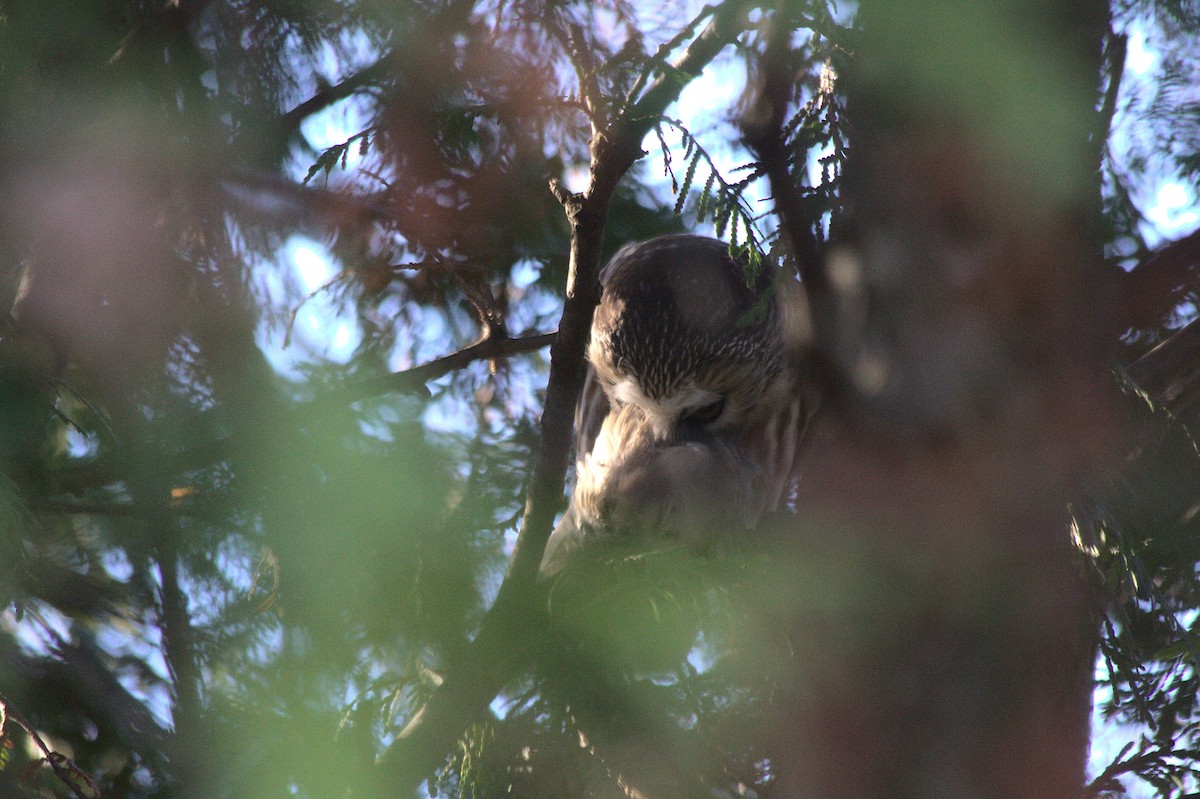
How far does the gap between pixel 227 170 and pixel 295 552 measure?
0.95 metres

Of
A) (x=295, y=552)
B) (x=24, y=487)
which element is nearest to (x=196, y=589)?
(x=295, y=552)

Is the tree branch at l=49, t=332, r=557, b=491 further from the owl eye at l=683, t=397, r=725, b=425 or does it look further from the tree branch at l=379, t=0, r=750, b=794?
the owl eye at l=683, t=397, r=725, b=425

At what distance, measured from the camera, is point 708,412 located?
9.38 ft

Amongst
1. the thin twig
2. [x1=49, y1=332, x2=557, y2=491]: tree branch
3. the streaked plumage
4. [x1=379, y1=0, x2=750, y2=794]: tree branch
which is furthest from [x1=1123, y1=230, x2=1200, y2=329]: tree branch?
the thin twig

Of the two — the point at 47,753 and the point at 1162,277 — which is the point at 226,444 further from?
the point at 1162,277

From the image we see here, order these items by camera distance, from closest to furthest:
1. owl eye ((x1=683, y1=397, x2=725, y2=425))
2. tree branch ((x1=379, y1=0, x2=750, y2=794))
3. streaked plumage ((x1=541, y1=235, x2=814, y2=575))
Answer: tree branch ((x1=379, y1=0, x2=750, y2=794)) → streaked plumage ((x1=541, y1=235, x2=814, y2=575)) → owl eye ((x1=683, y1=397, x2=725, y2=425))

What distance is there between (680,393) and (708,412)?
0.21 metres

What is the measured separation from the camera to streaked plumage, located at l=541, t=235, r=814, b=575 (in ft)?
7.89

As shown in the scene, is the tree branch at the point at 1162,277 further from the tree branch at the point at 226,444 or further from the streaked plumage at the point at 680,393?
the tree branch at the point at 226,444

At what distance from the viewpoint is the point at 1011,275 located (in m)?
1.53

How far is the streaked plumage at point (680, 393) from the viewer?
2.40 m

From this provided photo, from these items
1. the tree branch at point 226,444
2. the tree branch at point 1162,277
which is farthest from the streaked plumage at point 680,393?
the tree branch at point 1162,277

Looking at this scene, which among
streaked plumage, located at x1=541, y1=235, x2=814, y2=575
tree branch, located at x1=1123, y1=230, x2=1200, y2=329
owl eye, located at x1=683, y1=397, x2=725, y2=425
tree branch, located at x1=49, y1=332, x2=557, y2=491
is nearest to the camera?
tree branch, located at x1=1123, y1=230, x2=1200, y2=329

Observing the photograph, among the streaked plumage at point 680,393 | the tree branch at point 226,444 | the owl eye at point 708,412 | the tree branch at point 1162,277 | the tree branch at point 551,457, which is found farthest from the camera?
the owl eye at point 708,412
